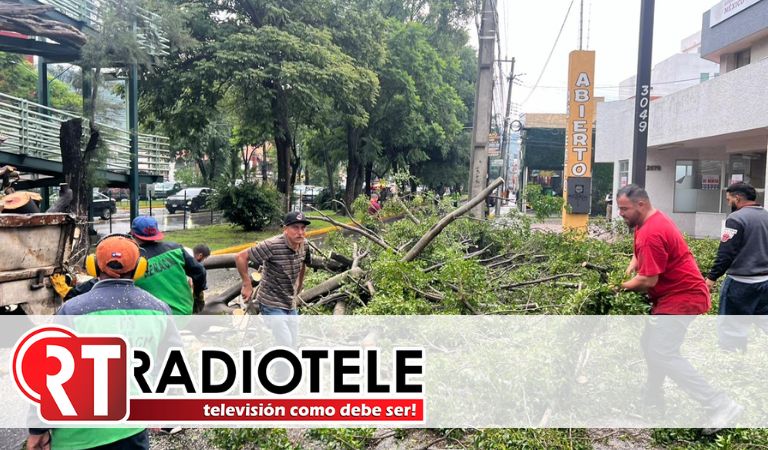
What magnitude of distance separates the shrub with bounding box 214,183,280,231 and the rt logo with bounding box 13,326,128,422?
53.1 ft

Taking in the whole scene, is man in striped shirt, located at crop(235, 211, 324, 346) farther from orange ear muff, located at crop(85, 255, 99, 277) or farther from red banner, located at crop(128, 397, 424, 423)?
orange ear muff, located at crop(85, 255, 99, 277)

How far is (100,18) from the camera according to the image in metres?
13.1

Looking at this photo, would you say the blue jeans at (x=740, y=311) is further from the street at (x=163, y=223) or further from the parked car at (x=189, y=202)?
the parked car at (x=189, y=202)

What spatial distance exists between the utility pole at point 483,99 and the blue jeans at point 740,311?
23.6 ft

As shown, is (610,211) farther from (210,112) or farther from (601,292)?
(601,292)

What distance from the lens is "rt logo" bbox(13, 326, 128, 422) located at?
2.74 metres

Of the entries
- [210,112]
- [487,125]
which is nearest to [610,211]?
[487,125]

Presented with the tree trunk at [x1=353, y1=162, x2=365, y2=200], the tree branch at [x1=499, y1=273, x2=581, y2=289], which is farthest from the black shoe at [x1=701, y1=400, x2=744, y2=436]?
the tree trunk at [x1=353, y1=162, x2=365, y2=200]

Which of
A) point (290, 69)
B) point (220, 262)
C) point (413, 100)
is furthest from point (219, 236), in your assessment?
point (413, 100)

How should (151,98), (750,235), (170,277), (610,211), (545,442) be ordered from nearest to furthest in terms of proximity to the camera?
(545,442)
(170,277)
(750,235)
(151,98)
(610,211)

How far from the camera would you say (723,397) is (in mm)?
3838

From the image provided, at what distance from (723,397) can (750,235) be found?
6.94ft

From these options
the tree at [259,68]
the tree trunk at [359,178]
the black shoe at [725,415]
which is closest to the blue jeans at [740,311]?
the black shoe at [725,415]

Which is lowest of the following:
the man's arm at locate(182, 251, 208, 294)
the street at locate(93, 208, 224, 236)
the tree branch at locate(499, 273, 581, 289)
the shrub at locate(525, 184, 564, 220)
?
the street at locate(93, 208, 224, 236)
